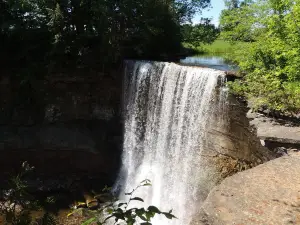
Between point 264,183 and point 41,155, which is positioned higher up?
point 264,183

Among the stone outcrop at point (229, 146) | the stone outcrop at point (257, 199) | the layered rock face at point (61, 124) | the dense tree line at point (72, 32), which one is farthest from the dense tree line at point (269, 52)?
the layered rock face at point (61, 124)

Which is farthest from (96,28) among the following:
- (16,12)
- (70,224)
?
(70,224)

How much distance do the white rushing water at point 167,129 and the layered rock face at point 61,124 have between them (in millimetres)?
792

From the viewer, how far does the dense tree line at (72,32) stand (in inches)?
406

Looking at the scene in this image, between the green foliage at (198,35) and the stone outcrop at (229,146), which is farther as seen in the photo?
the green foliage at (198,35)

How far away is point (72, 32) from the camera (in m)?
10.5

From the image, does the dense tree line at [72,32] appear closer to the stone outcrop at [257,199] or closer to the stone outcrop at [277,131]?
the stone outcrop at [277,131]

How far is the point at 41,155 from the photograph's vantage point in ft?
37.0

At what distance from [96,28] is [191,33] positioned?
6856mm

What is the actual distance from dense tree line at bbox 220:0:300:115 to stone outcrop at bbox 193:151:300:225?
5.43ft

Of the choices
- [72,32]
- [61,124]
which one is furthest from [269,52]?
[61,124]

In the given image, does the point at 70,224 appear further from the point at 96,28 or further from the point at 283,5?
the point at 283,5

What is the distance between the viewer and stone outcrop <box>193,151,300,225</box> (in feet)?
11.0

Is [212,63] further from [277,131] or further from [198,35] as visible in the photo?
[277,131]
